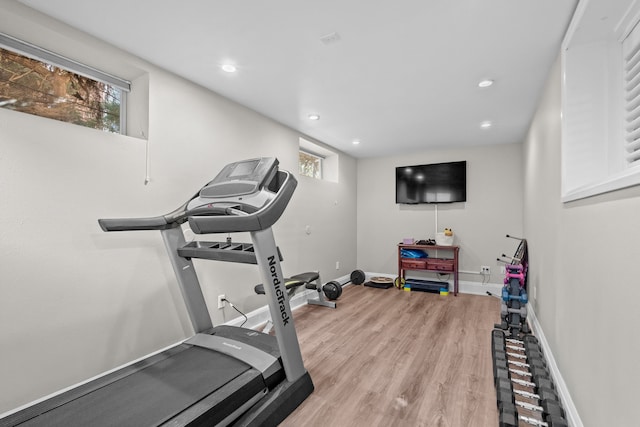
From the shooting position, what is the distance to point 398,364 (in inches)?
93.4

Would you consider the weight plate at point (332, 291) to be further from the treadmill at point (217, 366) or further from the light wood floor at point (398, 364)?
the treadmill at point (217, 366)

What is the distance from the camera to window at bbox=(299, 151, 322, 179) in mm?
4625

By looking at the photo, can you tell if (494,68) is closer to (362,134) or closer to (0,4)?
(362,134)

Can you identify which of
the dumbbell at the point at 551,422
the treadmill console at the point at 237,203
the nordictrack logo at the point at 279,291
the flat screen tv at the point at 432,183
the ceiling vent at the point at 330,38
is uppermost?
the ceiling vent at the point at 330,38

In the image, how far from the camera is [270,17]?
69.3 inches

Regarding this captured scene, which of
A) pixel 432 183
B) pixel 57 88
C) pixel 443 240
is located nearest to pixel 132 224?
pixel 57 88

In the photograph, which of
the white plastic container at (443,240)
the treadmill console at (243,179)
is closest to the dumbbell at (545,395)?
the treadmill console at (243,179)

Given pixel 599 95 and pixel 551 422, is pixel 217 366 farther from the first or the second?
pixel 599 95

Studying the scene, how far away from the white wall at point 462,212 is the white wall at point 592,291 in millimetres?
2240

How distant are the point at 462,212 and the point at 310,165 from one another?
2.57 metres

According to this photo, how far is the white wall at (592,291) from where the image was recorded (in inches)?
40.4

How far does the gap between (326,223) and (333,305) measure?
132 cm

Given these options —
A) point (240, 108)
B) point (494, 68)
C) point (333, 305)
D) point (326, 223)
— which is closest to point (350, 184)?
point (326, 223)

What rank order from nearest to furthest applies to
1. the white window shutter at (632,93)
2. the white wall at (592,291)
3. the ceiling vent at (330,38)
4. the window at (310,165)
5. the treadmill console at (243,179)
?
the white wall at (592,291), the white window shutter at (632,93), the treadmill console at (243,179), the ceiling vent at (330,38), the window at (310,165)
